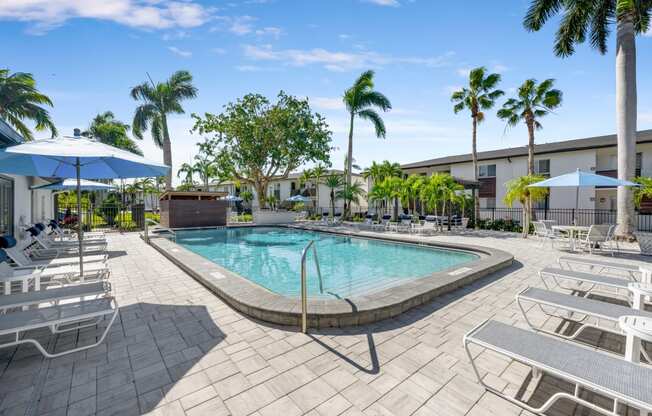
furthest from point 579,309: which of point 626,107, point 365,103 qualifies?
→ point 365,103

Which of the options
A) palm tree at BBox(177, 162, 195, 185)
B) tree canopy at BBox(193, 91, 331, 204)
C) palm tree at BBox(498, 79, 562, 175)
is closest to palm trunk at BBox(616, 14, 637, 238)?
palm tree at BBox(498, 79, 562, 175)

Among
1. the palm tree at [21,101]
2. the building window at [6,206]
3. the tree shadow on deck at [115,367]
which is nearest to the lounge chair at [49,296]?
the tree shadow on deck at [115,367]

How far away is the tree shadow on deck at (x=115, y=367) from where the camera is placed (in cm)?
249

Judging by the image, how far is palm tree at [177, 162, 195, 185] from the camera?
5131 cm

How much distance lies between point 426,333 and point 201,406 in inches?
109

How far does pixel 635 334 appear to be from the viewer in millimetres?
2361

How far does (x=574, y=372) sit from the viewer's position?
2.11 m

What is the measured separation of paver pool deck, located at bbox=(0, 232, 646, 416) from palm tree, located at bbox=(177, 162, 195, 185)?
5197 cm

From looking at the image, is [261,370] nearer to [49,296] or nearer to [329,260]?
[49,296]

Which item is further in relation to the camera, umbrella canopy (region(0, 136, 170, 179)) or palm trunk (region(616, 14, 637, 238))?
palm trunk (region(616, 14, 637, 238))

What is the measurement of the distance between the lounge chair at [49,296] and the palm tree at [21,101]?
22980 mm

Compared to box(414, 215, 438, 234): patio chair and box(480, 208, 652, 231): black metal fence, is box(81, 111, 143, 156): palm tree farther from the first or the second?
box(480, 208, 652, 231): black metal fence

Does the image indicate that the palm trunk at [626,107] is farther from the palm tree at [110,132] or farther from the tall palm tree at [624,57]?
the palm tree at [110,132]

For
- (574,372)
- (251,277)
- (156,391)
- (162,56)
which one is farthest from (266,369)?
(162,56)
